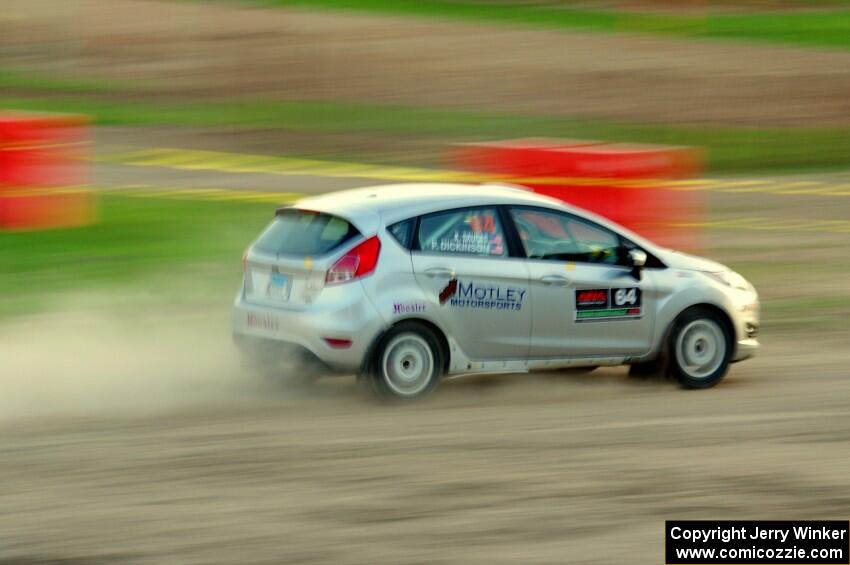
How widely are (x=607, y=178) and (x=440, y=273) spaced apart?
5.96 metres

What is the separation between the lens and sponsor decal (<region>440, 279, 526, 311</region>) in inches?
408

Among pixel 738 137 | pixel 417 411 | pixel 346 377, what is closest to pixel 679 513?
pixel 417 411

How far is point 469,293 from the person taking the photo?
10.4 meters

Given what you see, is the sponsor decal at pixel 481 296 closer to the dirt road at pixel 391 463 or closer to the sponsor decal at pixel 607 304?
the sponsor decal at pixel 607 304

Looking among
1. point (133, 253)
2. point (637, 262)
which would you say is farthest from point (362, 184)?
point (637, 262)

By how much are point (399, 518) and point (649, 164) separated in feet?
30.2

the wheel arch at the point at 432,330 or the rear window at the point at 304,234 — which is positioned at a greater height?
the rear window at the point at 304,234

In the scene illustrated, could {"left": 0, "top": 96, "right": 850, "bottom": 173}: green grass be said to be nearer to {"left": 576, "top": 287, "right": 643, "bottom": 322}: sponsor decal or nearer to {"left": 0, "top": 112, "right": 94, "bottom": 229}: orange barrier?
{"left": 0, "top": 112, "right": 94, "bottom": 229}: orange barrier

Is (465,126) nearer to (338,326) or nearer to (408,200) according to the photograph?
(408,200)

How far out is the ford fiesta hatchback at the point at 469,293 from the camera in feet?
33.3

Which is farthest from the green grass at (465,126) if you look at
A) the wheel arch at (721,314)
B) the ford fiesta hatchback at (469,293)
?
the ford fiesta hatchback at (469,293)

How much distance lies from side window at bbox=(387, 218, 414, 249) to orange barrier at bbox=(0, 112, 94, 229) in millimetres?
8006

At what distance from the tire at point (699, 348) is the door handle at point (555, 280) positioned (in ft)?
3.21

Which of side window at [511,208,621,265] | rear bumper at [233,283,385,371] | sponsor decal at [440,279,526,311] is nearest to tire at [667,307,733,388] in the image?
side window at [511,208,621,265]
